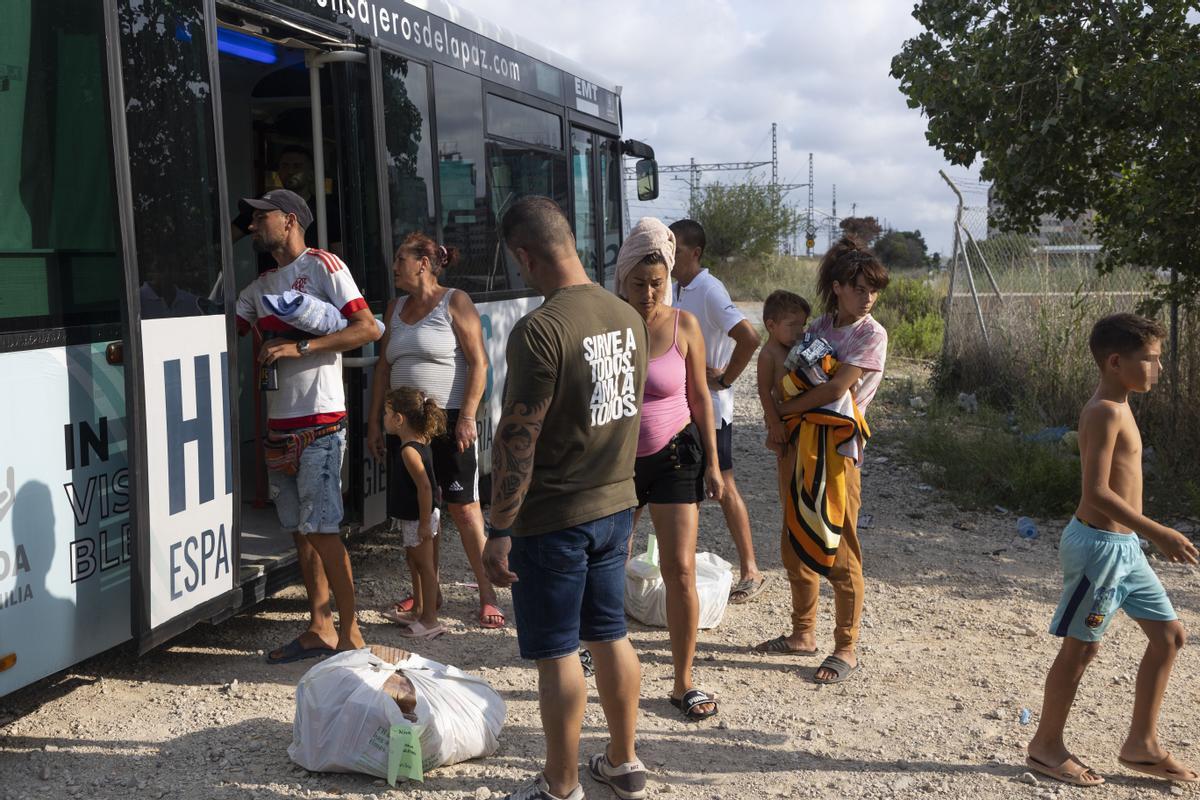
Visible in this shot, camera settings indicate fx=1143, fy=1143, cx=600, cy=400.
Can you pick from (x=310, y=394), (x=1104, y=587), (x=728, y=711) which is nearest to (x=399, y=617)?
(x=310, y=394)

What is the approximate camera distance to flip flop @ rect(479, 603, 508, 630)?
560 centimetres

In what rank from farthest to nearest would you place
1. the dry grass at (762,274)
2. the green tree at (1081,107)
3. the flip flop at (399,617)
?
the dry grass at (762,274)
the green tree at (1081,107)
the flip flop at (399,617)

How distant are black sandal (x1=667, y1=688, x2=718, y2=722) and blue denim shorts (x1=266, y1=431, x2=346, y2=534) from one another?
1.60m

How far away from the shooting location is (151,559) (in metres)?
4.03

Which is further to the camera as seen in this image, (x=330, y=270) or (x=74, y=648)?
(x=330, y=270)

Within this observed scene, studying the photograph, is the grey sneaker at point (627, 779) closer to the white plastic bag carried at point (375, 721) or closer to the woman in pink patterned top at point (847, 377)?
the white plastic bag carried at point (375, 721)

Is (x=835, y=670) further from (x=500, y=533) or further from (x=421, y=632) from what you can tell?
(x=500, y=533)

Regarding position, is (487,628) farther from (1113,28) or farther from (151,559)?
(1113,28)

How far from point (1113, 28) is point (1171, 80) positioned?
79 centimetres

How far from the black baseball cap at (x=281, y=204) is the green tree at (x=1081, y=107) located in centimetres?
538

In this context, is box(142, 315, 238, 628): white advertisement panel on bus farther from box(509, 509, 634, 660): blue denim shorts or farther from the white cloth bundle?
box(509, 509, 634, 660): blue denim shorts

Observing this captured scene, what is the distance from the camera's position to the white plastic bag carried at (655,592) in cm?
557

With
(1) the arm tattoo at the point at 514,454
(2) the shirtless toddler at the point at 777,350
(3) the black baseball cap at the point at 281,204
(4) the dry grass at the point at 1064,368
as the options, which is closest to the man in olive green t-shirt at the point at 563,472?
(1) the arm tattoo at the point at 514,454

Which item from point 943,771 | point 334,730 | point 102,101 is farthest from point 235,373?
point 943,771
